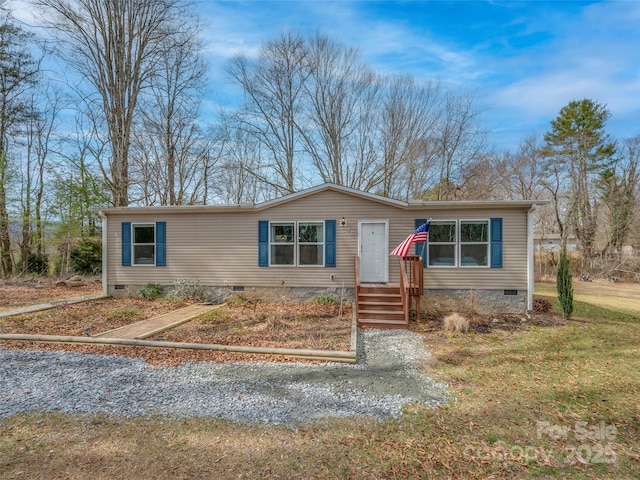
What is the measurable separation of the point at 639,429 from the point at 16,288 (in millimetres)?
16471

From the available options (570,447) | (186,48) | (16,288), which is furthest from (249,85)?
(570,447)

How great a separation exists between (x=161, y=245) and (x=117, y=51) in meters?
11.7

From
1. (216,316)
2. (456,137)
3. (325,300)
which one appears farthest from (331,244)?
(456,137)

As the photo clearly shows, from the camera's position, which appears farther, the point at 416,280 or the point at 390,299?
the point at 390,299

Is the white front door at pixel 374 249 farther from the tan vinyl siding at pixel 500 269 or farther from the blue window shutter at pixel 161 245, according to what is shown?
the blue window shutter at pixel 161 245

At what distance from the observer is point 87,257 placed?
1439 cm

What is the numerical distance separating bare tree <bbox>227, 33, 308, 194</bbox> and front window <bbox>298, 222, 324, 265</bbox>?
30.0ft

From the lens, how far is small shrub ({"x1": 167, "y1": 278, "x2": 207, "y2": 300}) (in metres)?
9.63

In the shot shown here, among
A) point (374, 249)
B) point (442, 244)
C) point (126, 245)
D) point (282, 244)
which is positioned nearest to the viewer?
point (442, 244)

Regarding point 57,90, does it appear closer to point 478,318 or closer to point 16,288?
point 16,288

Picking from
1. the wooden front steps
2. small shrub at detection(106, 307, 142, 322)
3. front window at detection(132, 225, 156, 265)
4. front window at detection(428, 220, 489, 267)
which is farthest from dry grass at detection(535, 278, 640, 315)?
front window at detection(132, 225, 156, 265)

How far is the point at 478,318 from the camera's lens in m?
7.69

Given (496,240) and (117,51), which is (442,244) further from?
(117,51)

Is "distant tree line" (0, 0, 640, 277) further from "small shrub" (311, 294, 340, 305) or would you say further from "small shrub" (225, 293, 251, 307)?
"small shrub" (311, 294, 340, 305)
